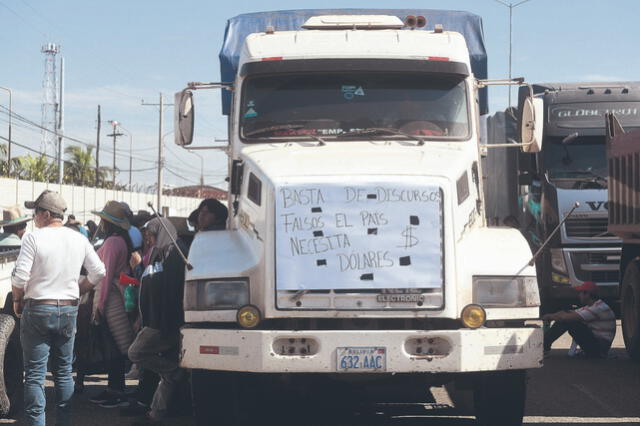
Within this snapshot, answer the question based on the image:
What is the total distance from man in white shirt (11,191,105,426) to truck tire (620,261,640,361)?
7.17 meters

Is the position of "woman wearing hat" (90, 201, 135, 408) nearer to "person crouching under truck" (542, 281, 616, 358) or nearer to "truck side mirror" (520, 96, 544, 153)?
"truck side mirror" (520, 96, 544, 153)

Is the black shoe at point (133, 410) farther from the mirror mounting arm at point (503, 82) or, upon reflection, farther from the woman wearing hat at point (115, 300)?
the mirror mounting arm at point (503, 82)

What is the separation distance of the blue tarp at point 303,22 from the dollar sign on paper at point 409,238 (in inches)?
214

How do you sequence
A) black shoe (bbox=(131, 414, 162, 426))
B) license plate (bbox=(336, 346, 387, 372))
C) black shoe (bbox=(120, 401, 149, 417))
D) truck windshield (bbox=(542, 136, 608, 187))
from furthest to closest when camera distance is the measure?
1. truck windshield (bbox=(542, 136, 608, 187))
2. black shoe (bbox=(120, 401, 149, 417))
3. black shoe (bbox=(131, 414, 162, 426))
4. license plate (bbox=(336, 346, 387, 372))

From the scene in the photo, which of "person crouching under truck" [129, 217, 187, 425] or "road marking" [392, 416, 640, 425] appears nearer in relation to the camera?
"person crouching under truck" [129, 217, 187, 425]

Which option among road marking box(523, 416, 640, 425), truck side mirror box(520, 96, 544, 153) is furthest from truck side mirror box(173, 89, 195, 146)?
road marking box(523, 416, 640, 425)

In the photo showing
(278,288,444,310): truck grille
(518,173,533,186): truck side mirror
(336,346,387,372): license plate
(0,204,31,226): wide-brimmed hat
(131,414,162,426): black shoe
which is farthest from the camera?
(518,173,533,186): truck side mirror

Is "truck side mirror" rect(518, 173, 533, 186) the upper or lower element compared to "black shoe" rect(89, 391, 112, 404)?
upper

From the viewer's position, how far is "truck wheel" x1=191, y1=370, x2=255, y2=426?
755cm

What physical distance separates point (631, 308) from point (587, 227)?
2.22m

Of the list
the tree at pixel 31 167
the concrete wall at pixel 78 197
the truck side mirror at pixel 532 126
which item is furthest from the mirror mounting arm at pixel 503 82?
the tree at pixel 31 167

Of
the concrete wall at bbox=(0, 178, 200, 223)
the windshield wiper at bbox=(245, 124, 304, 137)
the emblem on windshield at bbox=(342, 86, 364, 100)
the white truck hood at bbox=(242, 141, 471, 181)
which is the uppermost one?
the concrete wall at bbox=(0, 178, 200, 223)

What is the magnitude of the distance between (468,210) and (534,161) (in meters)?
8.01

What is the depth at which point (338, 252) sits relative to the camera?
7.22 metres
